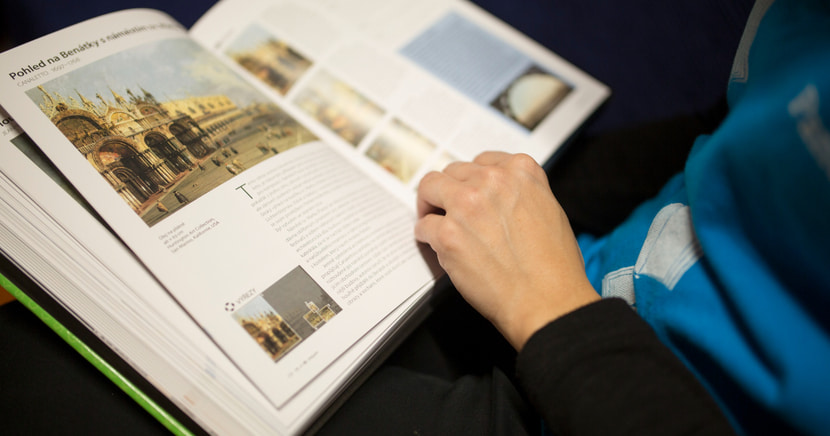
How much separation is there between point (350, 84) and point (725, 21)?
61cm

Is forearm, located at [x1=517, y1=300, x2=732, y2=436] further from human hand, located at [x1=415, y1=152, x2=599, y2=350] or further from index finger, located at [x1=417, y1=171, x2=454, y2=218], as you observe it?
index finger, located at [x1=417, y1=171, x2=454, y2=218]

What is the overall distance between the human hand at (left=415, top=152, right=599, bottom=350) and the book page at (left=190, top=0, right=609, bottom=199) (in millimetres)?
118

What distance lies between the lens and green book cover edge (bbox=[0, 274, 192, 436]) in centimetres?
44

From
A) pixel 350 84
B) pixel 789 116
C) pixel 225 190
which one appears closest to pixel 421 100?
pixel 350 84

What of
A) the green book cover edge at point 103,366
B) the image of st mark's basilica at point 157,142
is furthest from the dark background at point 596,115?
the image of st mark's basilica at point 157,142

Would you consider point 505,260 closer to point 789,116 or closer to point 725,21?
point 789,116

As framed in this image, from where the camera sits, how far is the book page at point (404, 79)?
2.00 ft

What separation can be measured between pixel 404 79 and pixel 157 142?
344 mm

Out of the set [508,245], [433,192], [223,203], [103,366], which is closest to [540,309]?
[508,245]

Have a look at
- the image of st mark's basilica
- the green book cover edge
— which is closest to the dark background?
the green book cover edge

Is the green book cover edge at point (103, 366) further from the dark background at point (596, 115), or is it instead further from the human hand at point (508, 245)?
the human hand at point (508, 245)

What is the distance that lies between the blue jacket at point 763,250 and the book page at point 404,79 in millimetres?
248

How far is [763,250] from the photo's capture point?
1.13ft

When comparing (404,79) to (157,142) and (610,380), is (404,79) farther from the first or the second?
(610,380)
